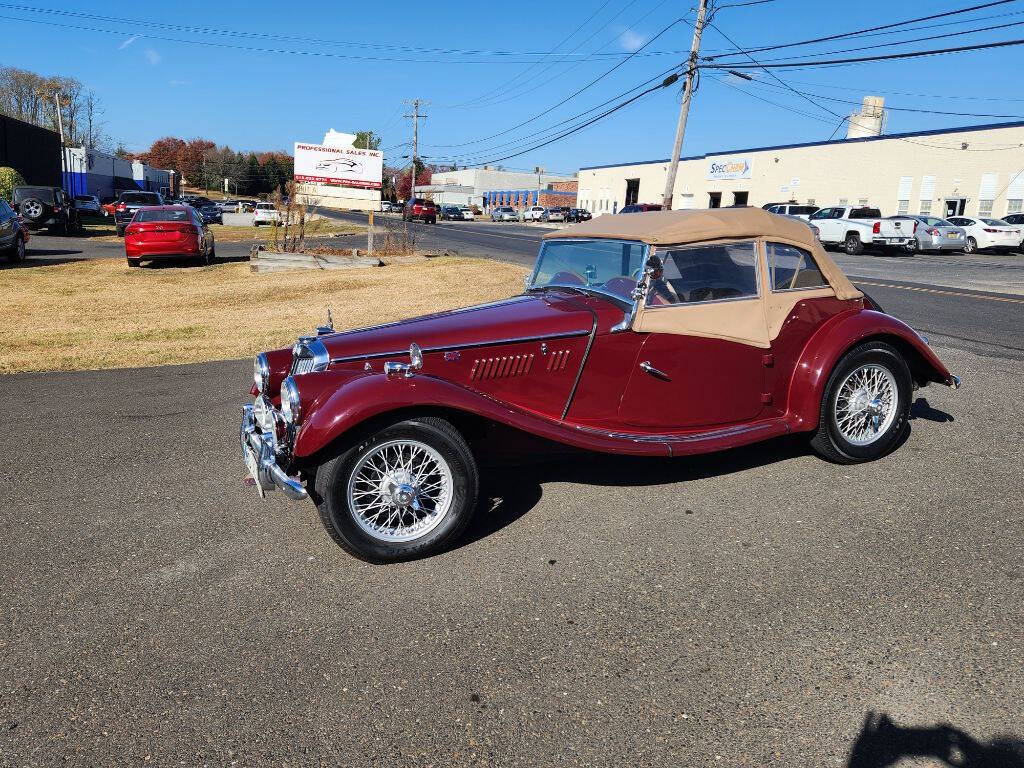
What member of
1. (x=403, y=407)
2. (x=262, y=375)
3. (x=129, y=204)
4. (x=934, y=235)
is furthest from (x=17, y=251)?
(x=934, y=235)

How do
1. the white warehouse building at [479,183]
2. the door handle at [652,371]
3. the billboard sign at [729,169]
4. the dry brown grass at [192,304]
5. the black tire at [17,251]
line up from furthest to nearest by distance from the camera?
the white warehouse building at [479,183] → the billboard sign at [729,169] → the black tire at [17,251] → the dry brown grass at [192,304] → the door handle at [652,371]

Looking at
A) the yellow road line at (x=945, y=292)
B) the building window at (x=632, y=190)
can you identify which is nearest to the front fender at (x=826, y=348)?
the yellow road line at (x=945, y=292)

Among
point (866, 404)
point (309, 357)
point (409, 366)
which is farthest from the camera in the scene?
point (866, 404)

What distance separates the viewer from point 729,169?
2050 inches

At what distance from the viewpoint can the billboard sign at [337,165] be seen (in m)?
21.8

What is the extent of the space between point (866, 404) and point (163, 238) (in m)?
17.8

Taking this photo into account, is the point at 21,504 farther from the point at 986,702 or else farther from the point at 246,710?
the point at 986,702

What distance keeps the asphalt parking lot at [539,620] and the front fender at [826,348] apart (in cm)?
45

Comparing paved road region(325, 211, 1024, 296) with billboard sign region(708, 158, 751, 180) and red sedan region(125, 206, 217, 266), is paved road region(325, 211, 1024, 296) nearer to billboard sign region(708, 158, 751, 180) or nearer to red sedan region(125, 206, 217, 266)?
red sedan region(125, 206, 217, 266)

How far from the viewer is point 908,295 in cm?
1384

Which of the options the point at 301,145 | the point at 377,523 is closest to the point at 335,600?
the point at 377,523

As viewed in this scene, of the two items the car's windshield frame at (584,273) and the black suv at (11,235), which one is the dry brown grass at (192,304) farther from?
the car's windshield frame at (584,273)

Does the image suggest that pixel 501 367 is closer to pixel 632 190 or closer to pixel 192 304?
pixel 192 304

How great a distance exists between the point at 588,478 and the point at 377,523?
1.64 metres
